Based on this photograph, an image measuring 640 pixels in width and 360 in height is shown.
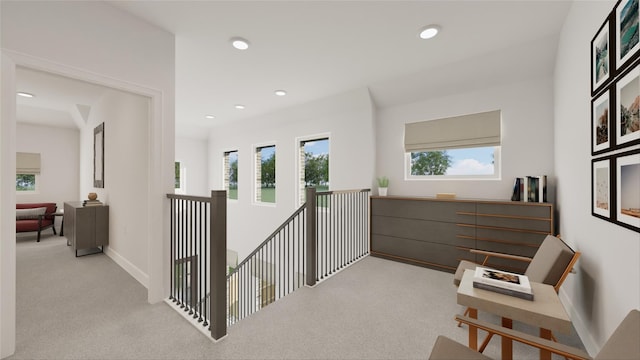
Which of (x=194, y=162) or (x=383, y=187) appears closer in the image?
(x=383, y=187)

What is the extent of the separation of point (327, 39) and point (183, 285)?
308cm

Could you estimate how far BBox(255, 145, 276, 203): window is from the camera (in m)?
6.01

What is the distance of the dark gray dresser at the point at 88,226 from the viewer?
3.81 m

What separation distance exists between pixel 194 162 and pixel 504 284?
7.58 meters

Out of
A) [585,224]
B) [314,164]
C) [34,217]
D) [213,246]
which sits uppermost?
[314,164]

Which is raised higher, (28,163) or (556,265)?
(28,163)

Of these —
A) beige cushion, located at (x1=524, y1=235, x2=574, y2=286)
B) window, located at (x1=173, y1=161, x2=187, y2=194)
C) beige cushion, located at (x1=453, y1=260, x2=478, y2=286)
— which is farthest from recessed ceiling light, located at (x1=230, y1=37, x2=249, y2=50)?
window, located at (x1=173, y1=161, x2=187, y2=194)

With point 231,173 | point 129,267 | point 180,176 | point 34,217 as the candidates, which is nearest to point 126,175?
point 129,267

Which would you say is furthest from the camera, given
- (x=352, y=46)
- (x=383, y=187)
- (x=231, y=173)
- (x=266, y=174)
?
(x=231, y=173)

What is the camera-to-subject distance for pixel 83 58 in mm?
2045

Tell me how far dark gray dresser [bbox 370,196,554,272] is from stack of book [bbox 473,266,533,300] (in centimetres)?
155

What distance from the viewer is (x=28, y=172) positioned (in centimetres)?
559

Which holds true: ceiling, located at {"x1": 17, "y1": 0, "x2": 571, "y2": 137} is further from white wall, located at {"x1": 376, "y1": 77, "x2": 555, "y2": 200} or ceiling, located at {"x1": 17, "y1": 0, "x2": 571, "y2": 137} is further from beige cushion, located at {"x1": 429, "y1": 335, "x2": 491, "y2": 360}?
beige cushion, located at {"x1": 429, "y1": 335, "x2": 491, "y2": 360}

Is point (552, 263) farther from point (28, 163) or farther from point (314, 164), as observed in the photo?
point (28, 163)
